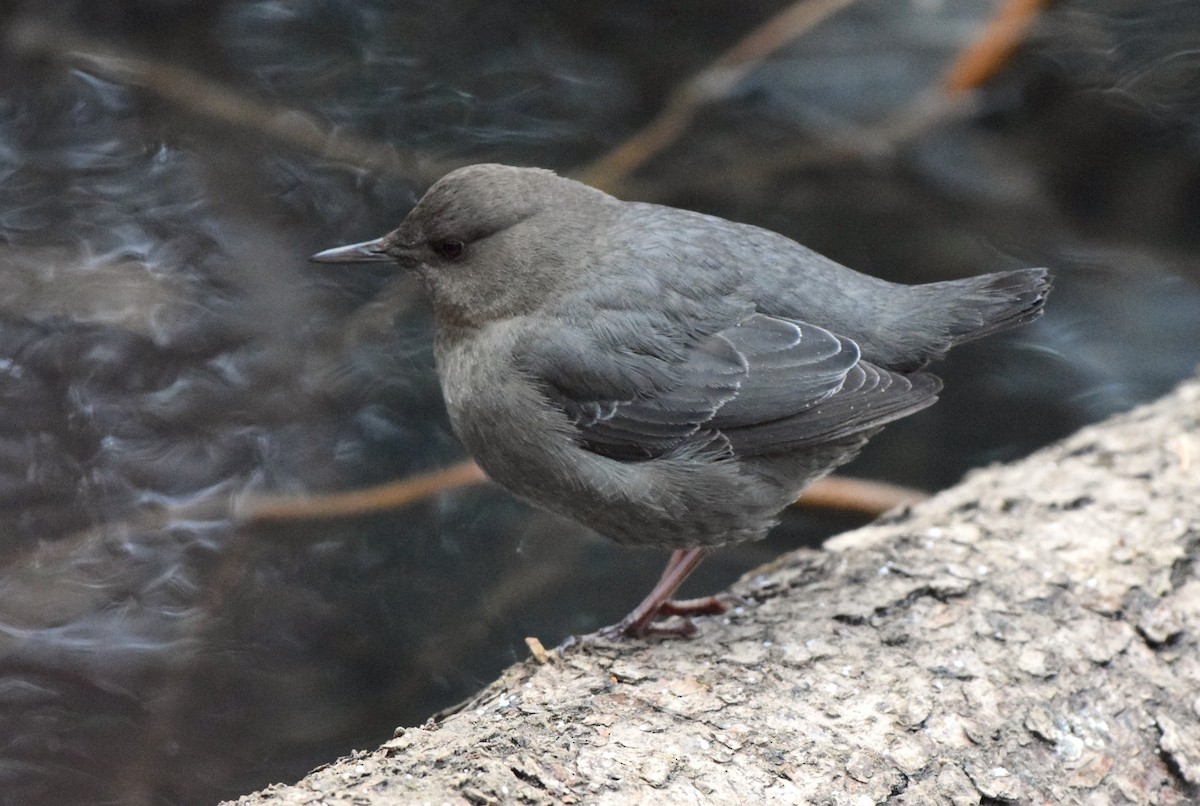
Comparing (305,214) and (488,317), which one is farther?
(305,214)

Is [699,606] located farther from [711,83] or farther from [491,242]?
[711,83]

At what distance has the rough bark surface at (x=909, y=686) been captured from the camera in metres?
2.44

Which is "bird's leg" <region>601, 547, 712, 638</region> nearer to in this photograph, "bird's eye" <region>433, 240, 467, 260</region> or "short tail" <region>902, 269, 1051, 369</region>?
"short tail" <region>902, 269, 1051, 369</region>

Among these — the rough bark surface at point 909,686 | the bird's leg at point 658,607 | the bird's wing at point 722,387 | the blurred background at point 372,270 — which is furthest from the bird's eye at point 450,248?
the blurred background at point 372,270

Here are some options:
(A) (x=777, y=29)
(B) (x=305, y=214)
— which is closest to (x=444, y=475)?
(B) (x=305, y=214)

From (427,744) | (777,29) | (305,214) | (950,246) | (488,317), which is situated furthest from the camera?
(777,29)

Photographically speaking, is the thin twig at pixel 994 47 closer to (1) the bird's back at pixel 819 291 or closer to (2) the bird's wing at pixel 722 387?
(1) the bird's back at pixel 819 291

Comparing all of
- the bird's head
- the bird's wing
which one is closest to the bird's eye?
the bird's head

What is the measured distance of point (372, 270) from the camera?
18.1 feet

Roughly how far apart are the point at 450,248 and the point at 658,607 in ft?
3.74

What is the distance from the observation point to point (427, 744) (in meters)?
2.46

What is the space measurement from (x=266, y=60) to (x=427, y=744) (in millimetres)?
4215

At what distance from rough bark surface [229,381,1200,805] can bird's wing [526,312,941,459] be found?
46 centimetres

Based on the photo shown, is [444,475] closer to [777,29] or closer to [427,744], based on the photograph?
[427,744]
